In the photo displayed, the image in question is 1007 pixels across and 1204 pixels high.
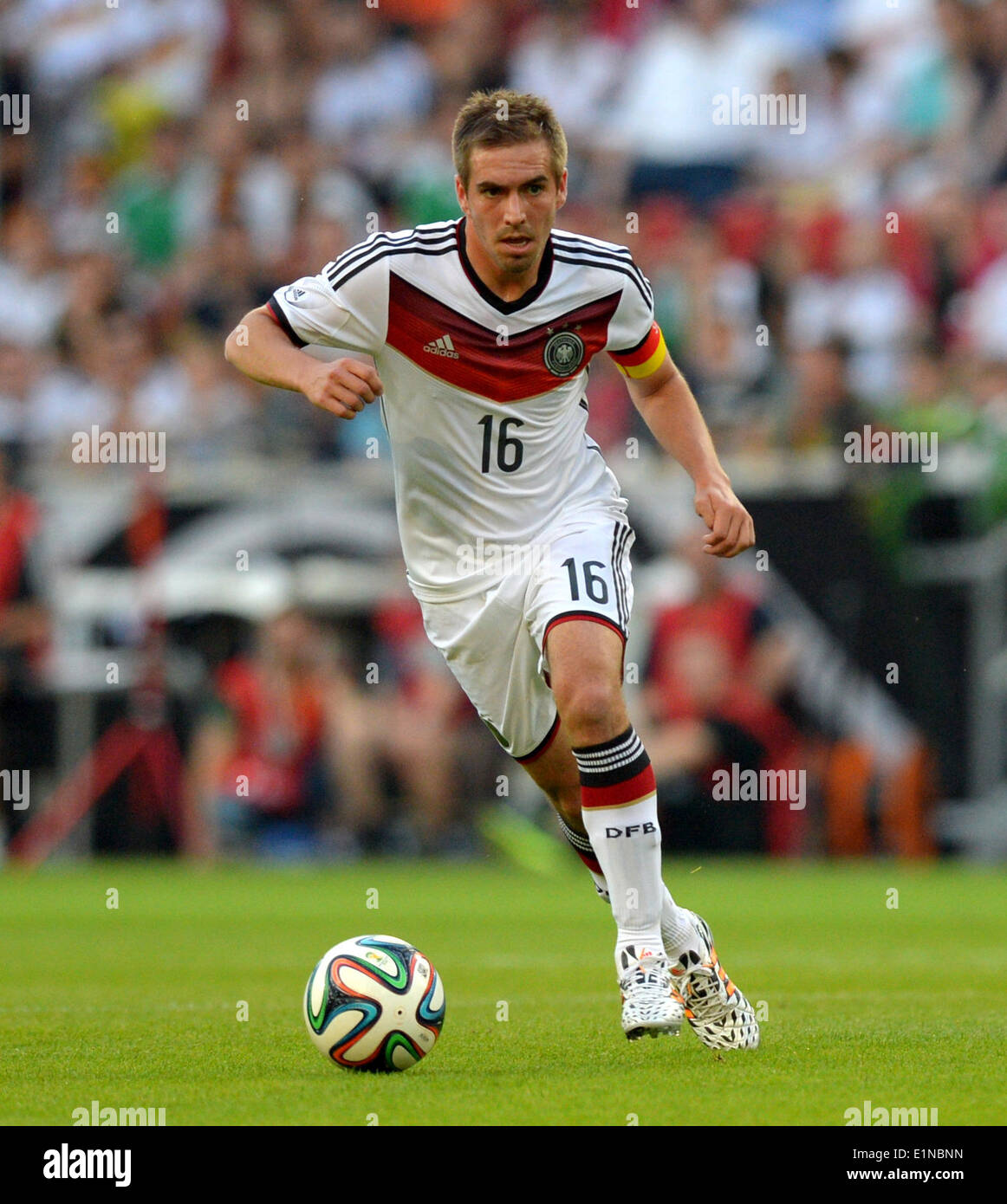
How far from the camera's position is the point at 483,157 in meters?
6.30

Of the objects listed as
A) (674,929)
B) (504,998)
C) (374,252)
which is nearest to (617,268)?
(374,252)

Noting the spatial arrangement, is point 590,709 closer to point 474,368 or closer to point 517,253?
point 474,368

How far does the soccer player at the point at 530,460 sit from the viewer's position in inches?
244

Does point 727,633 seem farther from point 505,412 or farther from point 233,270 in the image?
point 505,412

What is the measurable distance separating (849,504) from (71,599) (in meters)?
5.72

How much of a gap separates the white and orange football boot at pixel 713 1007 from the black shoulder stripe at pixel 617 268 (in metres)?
2.09

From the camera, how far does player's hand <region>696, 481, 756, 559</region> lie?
6.40m

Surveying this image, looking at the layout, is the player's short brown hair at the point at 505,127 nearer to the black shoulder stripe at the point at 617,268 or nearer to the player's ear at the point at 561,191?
the player's ear at the point at 561,191

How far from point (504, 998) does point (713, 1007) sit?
5.62ft

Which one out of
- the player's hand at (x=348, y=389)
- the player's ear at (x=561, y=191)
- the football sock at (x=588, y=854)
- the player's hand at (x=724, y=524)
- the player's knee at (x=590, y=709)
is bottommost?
the football sock at (x=588, y=854)

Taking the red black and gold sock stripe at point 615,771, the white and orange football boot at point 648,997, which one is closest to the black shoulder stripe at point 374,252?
the red black and gold sock stripe at point 615,771

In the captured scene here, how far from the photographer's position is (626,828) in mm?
6195

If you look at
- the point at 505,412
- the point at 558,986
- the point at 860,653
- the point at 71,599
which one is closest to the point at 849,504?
the point at 860,653

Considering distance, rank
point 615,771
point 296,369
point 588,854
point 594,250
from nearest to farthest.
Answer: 1. point 296,369
2. point 615,771
3. point 594,250
4. point 588,854
